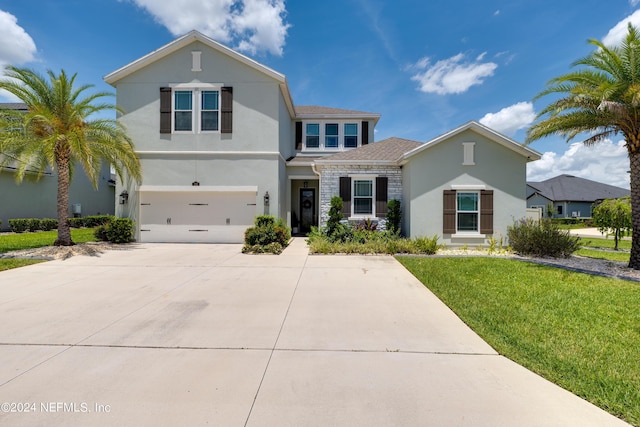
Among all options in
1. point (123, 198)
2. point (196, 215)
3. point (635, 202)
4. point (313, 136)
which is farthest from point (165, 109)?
point (635, 202)

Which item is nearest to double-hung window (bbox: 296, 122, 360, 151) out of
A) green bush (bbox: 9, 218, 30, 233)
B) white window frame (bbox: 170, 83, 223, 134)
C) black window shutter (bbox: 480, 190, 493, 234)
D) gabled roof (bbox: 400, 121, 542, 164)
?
white window frame (bbox: 170, 83, 223, 134)

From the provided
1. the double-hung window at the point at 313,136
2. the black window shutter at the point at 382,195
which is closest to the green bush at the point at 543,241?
the black window shutter at the point at 382,195

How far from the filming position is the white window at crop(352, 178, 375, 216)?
12453 millimetres

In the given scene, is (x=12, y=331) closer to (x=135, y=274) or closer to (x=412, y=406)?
(x=135, y=274)

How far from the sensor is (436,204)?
11.2m

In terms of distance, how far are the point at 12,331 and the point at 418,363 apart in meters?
5.47

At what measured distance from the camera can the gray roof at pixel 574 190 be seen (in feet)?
108

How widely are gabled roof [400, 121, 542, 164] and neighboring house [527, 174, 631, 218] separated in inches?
1059

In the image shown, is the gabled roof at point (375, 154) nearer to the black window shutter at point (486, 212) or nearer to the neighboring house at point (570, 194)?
the black window shutter at point (486, 212)

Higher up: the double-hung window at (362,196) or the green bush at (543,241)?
the double-hung window at (362,196)

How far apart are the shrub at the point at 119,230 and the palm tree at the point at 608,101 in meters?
15.9

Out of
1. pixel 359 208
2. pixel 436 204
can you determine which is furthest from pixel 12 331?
pixel 436 204

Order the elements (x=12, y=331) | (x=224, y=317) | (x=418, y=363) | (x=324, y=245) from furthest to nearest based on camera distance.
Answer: (x=324, y=245), (x=224, y=317), (x=12, y=331), (x=418, y=363)

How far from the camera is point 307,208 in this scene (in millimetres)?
16438
